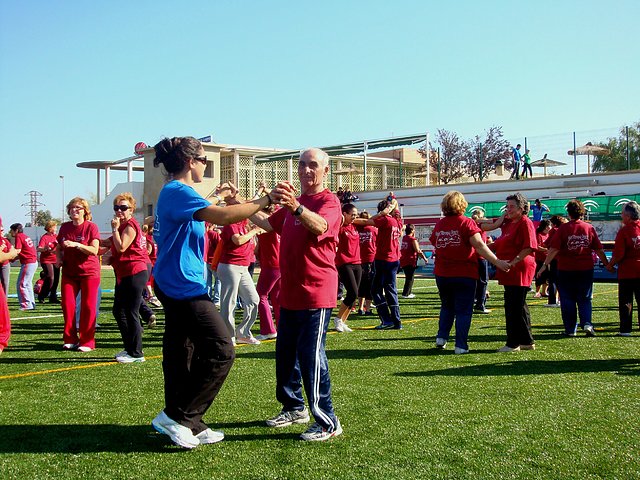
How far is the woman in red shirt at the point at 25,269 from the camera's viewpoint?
1570 centimetres

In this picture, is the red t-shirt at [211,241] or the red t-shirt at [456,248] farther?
the red t-shirt at [211,241]

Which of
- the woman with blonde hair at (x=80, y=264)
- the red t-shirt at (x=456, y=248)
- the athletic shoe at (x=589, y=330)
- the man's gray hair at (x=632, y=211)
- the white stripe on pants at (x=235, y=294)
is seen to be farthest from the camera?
the man's gray hair at (x=632, y=211)

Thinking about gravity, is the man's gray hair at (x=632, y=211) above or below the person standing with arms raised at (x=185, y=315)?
above

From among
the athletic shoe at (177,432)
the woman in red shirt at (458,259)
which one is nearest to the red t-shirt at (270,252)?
the woman in red shirt at (458,259)

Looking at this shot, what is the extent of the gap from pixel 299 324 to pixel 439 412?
1517 millimetres

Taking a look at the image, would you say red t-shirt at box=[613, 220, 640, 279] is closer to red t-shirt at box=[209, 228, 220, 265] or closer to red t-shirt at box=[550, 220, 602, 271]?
red t-shirt at box=[550, 220, 602, 271]

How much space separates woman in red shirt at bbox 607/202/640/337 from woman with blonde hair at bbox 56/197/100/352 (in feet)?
24.2

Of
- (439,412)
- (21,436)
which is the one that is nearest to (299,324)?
(439,412)

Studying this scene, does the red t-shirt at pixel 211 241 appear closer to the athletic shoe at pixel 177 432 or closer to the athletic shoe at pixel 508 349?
the athletic shoe at pixel 508 349

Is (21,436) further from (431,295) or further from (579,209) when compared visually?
(431,295)

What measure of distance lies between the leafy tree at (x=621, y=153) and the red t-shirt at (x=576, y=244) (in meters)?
25.5

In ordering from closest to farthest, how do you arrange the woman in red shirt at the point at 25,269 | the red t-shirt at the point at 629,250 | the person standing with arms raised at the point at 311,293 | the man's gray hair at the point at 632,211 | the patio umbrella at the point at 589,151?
1. the person standing with arms raised at the point at 311,293
2. the red t-shirt at the point at 629,250
3. the man's gray hair at the point at 632,211
4. the woman in red shirt at the point at 25,269
5. the patio umbrella at the point at 589,151

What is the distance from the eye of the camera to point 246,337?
995 cm

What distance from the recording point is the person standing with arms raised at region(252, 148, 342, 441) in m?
4.93
